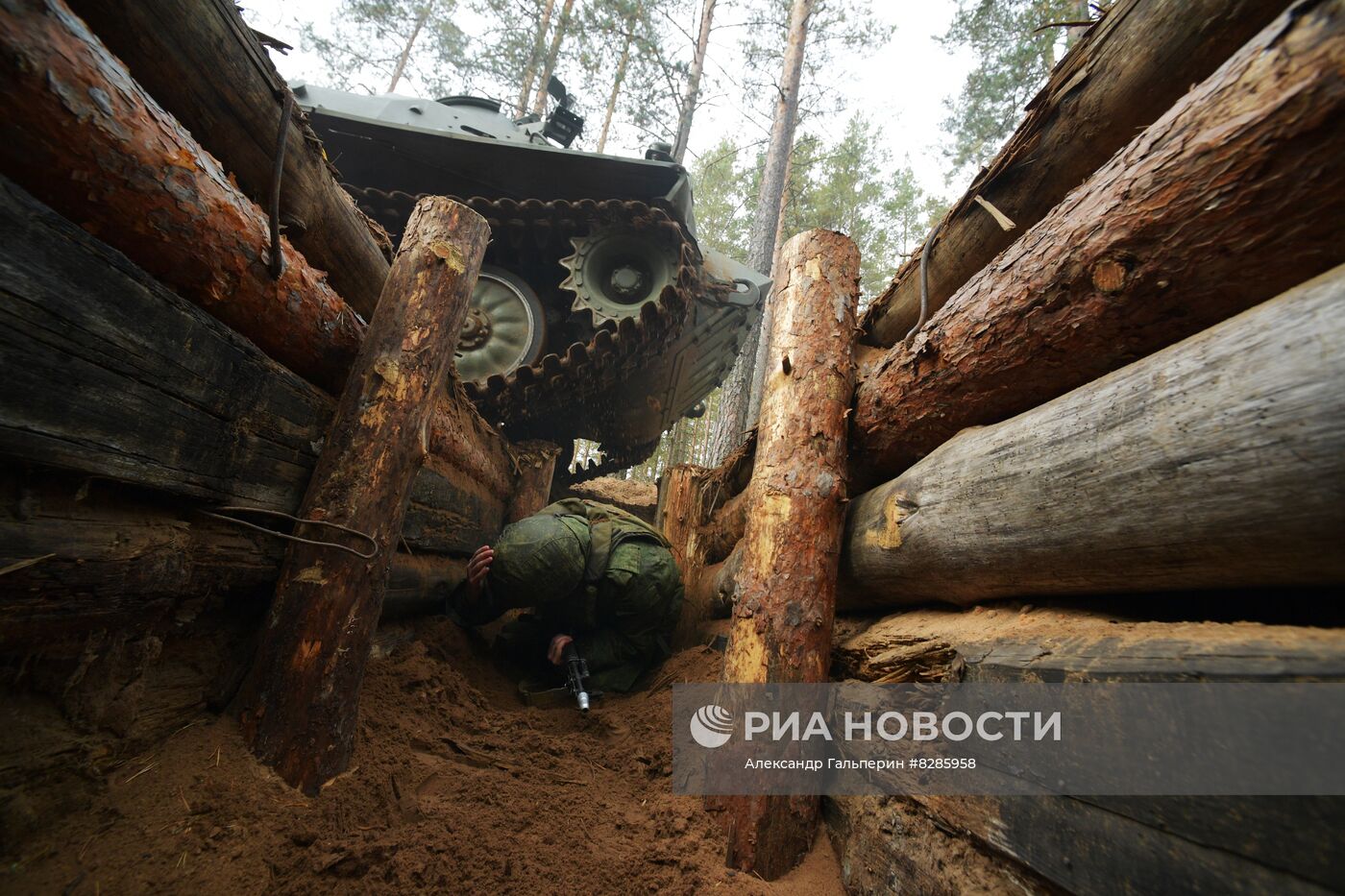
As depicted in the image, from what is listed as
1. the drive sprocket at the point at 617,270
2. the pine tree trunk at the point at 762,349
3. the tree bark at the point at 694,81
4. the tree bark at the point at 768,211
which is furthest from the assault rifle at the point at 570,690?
the tree bark at the point at 694,81

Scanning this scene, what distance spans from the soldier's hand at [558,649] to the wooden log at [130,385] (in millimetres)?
1657

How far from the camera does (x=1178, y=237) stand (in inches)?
44.3

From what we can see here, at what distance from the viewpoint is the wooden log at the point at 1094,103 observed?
4.43 feet

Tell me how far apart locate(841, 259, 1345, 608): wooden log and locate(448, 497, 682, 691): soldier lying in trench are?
6.60ft

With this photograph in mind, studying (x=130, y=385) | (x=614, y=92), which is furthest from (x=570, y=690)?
(x=614, y=92)

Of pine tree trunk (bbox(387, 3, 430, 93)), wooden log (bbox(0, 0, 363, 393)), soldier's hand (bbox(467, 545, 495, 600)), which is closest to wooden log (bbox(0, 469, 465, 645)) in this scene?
wooden log (bbox(0, 0, 363, 393))

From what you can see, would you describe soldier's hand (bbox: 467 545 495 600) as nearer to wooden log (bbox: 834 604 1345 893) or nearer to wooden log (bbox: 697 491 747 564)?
wooden log (bbox: 697 491 747 564)

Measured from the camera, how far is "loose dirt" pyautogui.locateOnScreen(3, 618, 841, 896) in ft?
3.75

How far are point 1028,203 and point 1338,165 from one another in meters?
1.12

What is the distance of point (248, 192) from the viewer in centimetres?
197

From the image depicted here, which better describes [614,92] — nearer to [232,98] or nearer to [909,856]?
[232,98]

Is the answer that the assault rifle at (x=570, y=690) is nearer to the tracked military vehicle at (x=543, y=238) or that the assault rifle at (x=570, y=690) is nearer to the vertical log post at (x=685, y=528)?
the vertical log post at (x=685, y=528)

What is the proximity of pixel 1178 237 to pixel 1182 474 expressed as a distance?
0.55 metres

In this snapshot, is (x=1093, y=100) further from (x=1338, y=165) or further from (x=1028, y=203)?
(x=1338, y=165)
